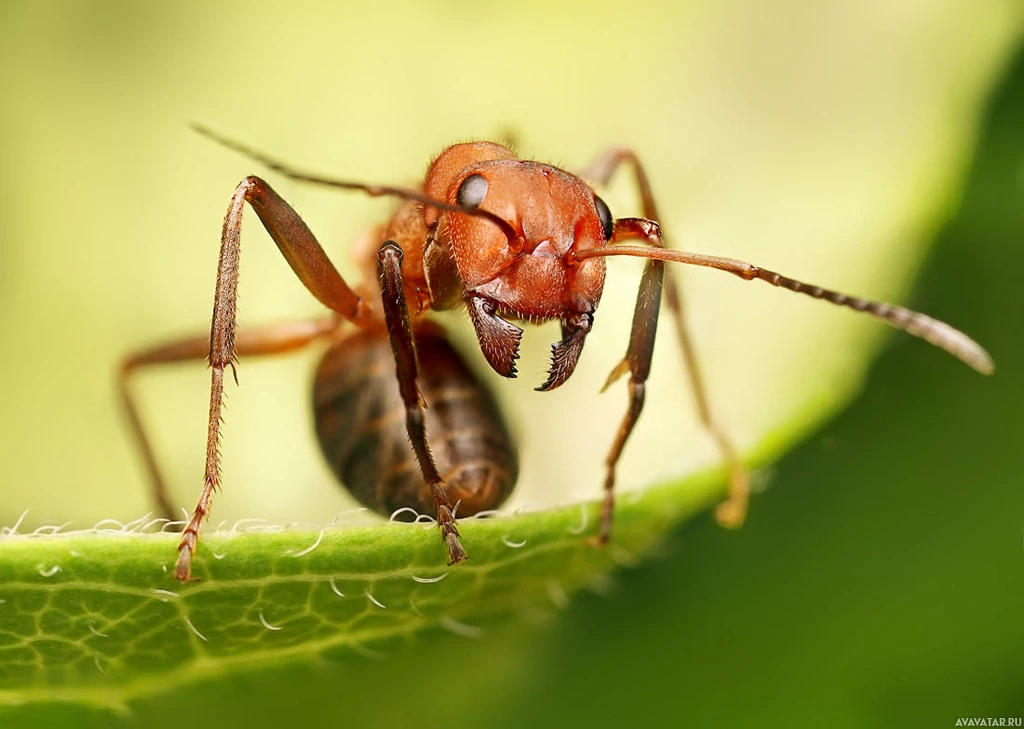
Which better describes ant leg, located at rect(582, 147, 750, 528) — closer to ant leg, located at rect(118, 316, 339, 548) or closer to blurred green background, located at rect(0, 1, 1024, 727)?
blurred green background, located at rect(0, 1, 1024, 727)

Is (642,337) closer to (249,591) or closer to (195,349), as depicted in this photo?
(249,591)

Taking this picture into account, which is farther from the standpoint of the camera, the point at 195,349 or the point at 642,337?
the point at 195,349

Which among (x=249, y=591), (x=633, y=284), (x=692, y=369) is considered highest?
(x=633, y=284)

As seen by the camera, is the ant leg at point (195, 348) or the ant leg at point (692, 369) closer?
the ant leg at point (692, 369)

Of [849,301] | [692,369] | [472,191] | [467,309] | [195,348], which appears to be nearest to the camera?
[849,301]

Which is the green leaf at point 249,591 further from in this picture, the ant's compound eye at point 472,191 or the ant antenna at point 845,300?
the ant's compound eye at point 472,191

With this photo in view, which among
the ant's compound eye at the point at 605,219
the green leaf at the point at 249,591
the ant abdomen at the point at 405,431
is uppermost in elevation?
the ant's compound eye at the point at 605,219

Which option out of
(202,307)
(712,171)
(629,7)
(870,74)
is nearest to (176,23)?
(202,307)

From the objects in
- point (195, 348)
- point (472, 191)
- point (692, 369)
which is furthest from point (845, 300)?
point (195, 348)

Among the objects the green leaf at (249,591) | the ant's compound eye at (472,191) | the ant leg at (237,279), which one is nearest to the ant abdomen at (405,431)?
the ant leg at (237,279)
